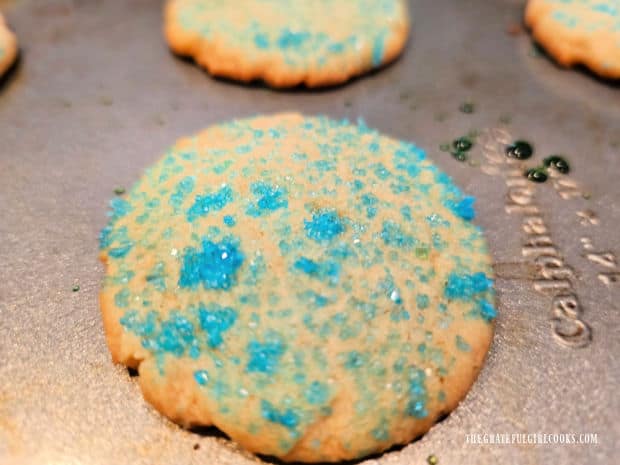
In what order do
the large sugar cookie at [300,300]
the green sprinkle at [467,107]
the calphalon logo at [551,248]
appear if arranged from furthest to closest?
the green sprinkle at [467,107], the calphalon logo at [551,248], the large sugar cookie at [300,300]

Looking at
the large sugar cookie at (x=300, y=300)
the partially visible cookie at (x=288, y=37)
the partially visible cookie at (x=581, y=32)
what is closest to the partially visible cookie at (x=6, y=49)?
the partially visible cookie at (x=288, y=37)

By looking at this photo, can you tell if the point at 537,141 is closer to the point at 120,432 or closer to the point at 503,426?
the point at 503,426

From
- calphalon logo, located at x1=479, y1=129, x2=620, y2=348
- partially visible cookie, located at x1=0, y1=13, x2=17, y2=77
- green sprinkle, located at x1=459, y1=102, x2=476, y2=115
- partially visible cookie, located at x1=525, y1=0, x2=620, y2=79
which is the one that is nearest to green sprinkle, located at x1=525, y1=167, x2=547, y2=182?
calphalon logo, located at x1=479, y1=129, x2=620, y2=348

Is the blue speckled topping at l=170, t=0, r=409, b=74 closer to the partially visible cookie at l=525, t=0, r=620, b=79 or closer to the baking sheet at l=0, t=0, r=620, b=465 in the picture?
the baking sheet at l=0, t=0, r=620, b=465

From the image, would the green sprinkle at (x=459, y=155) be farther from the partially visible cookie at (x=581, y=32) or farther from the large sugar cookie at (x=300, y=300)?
the partially visible cookie at (x=581, y=32)

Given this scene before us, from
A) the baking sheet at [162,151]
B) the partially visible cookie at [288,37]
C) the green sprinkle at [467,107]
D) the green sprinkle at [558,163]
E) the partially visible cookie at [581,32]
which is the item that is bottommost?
the baking sheet at [162,151]

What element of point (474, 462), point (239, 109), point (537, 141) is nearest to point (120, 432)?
point (474, 462)
